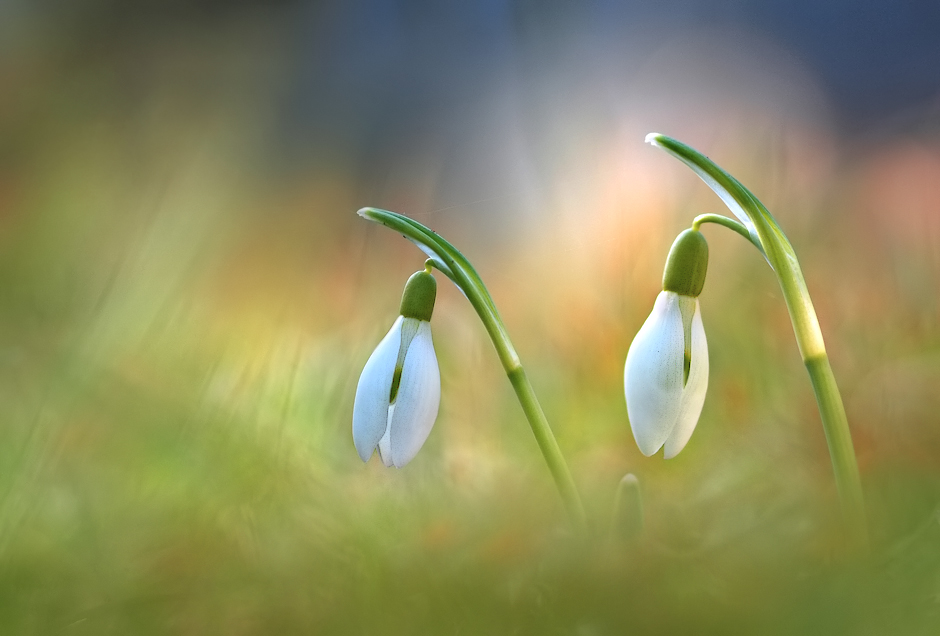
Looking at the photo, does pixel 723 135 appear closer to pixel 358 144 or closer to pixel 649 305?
pixel 649 305

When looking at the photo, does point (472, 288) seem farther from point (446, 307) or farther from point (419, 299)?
point (446, 307)

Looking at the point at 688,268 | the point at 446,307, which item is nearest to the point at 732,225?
the point at 688,268

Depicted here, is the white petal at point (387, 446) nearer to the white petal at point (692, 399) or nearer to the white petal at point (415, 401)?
the white petal at point (415, 401)

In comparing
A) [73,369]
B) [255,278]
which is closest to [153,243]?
[255,278]

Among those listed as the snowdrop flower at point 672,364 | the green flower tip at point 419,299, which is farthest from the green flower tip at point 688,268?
the green flower tip at point 419,299

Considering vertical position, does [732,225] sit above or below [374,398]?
above

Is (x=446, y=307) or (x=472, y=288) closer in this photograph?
(x=472, y=288)
